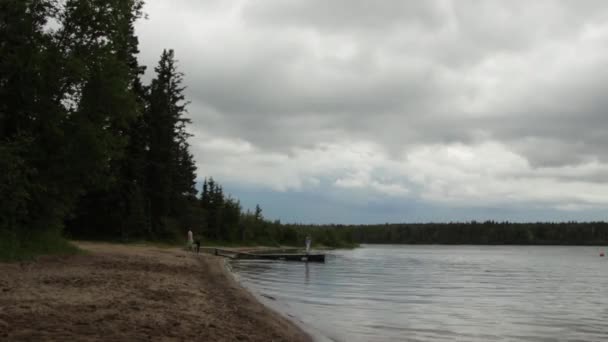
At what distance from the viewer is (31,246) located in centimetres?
2850

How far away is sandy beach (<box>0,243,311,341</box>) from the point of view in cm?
1073

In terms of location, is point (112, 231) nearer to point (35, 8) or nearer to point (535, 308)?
point (35, 8)

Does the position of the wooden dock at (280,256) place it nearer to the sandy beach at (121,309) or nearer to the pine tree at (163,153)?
the pine tree at (163,153)

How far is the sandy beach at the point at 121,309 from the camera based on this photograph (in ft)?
35.2

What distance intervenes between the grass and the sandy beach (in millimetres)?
2370

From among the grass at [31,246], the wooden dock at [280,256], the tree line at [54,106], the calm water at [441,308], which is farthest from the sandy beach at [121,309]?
the wooden dock at [280,256]

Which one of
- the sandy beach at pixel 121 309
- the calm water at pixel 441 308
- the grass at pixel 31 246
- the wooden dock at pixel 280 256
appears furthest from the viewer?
the wooden dock at pixel 280 256

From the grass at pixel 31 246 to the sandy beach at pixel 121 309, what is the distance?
2.37 m

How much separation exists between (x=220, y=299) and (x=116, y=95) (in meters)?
16.8

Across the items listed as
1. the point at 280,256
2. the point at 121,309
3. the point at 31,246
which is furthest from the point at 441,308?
the point at 280,256

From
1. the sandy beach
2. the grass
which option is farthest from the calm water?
the grass

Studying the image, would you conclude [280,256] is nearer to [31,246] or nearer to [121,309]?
[31,246]

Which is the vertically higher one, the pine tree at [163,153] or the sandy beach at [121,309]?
the pine tree at [163,153]

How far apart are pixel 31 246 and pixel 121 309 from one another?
17.7m
